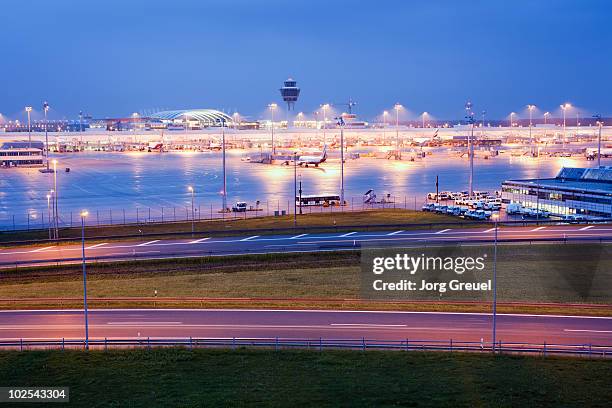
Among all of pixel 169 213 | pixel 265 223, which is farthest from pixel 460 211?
pixel 169 213

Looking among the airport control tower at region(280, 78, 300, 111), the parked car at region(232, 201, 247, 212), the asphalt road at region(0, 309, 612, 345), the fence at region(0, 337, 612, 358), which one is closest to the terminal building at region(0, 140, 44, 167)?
the parked car at region(232, 201, 247, 212)

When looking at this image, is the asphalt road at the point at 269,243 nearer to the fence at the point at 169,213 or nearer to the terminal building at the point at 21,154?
the fence at the point at 169,213

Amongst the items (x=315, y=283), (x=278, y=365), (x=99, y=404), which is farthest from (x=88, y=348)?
(x=315, y=283)

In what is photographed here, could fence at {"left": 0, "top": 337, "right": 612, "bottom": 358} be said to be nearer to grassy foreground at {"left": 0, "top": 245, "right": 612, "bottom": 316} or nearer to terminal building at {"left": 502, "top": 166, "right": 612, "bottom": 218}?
grassy foreground at {"left": 0, "top": 245, "right": 612, "bottom": 316}

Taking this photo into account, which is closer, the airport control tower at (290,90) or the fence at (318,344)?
the fence at (318,344)

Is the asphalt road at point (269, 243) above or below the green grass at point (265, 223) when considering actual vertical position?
below

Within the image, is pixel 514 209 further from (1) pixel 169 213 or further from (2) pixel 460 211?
(1) pixel 169 213

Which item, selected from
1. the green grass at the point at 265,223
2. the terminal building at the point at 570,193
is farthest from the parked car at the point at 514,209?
the green grass at the point at 265,223
